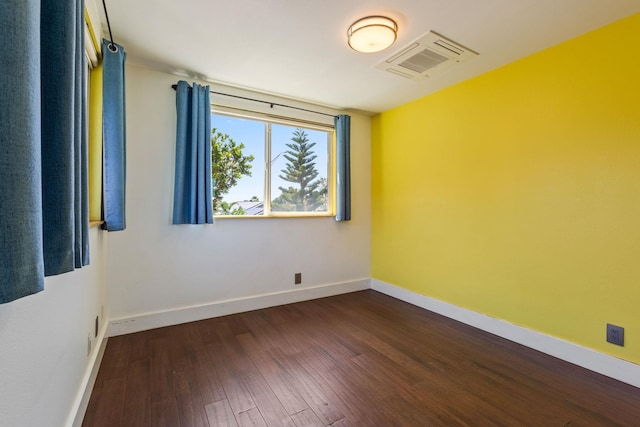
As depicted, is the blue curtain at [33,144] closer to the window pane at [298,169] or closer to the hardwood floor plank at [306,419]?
the hardwood floor plank at [306,419]

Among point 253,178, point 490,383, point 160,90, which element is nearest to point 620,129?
point 490,383

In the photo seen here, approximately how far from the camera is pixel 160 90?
2.61 m

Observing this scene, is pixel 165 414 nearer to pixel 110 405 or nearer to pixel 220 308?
pixel 110 405

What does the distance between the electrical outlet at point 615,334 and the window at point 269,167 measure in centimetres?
265

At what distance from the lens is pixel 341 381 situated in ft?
5.96

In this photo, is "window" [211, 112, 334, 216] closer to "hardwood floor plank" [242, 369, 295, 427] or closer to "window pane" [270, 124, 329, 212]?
"window pane" [270, 124, 329, 212]

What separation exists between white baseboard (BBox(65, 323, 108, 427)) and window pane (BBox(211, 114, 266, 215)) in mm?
1416

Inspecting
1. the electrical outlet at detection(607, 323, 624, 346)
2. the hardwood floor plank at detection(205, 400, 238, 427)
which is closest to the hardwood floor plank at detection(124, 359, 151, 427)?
the hardwood floor plank at detection(205, 400, 238, 427)

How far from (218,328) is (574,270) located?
2.91 m

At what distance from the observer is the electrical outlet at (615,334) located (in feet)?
6.03

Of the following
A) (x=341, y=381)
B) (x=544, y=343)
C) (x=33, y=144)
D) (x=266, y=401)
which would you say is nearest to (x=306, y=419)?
(x=266, y=401)

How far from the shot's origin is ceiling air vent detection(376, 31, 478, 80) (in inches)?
82.8

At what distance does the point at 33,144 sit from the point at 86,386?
1.73 metres

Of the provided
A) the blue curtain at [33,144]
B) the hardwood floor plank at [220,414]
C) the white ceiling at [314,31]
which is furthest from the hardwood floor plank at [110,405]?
the white ceiling at [314,31]
